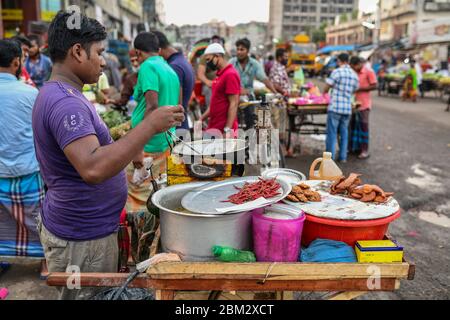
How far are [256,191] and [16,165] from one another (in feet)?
8.48

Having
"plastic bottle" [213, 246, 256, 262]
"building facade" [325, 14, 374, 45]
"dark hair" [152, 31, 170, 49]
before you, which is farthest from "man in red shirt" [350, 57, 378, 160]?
"building facade" [325, 14, 374, 45]

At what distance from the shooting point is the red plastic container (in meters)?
1.99

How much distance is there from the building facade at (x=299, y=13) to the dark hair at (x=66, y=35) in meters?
111

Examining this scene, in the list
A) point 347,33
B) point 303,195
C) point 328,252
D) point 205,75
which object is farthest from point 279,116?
point 347,33

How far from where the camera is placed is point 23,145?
3674 mm

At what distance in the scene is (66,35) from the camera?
187 centimetres

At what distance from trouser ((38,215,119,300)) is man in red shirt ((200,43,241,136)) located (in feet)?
10.3

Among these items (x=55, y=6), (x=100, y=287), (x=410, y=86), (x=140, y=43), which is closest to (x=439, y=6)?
(x=410, y=86)

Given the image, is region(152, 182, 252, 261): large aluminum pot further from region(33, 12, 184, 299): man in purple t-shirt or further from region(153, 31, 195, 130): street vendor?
region(153, 31, 195, 130): street vendor

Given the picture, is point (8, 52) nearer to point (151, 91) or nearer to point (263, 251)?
point (151, 91)

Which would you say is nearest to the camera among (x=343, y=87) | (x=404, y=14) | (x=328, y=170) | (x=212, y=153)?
(x=212, y=153)

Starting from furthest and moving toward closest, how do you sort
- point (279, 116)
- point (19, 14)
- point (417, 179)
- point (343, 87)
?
point (19, 14)
point (279, 116)
point (343, 87)
point (417, 179)

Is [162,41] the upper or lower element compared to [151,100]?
upper

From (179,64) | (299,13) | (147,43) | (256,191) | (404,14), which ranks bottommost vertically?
(256,191)
